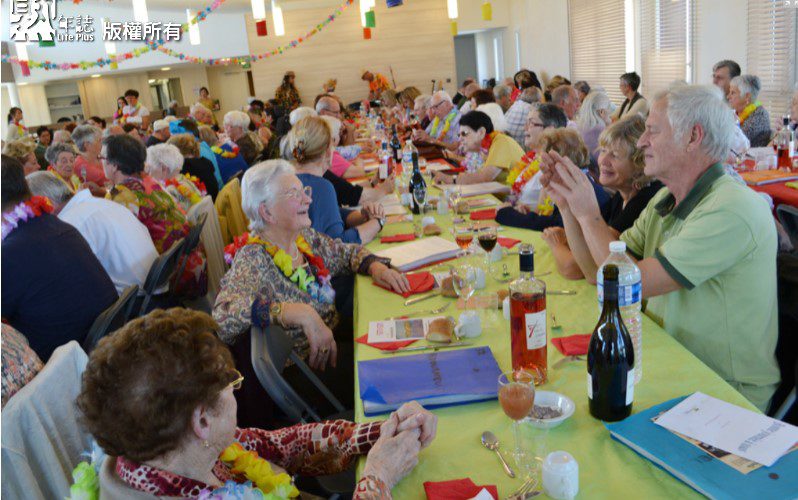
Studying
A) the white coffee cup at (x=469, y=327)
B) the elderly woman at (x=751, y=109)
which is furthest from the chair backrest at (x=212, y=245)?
the elderly woman at (x=751, y=109)

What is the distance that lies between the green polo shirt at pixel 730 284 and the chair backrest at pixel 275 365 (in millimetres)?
1116

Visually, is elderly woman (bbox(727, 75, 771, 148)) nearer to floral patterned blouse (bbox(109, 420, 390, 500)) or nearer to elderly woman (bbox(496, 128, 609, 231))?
elderly woman (bbox(496, 128, 609, 231))

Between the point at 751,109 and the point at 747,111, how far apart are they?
37mm

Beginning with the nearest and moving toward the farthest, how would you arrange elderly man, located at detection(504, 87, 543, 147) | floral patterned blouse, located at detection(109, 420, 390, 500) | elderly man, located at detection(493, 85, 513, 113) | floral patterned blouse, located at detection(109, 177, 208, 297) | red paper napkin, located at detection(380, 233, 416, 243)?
floral patterned blouse, located at detection(109, 420, 390, 500) < red paper napkin, located at detection(380, 233, 416, 243) < floral patterned blouse, located at detection(109, 177, 208, 297) < elderly man, located at detection(504, 87, 543, 147) < elderly man, located at detection(493, 85, 513, 113)

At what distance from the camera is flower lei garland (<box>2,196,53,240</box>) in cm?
263

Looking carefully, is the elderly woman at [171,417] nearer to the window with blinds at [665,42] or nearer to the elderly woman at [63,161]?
the elderly woman at [63,161]

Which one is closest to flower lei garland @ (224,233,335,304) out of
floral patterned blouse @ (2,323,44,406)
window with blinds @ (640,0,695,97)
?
A: floral patterned blouse @ (2,323,44,406)

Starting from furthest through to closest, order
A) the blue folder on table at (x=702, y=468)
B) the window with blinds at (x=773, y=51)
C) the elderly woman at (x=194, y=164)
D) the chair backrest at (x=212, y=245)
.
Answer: the elderly woman at (x=194, y=164) → the window with blinds at (x=773, y=51) → the chair backrest at (x=212, y=245) → the blue folder on table at (x=702, y=468)

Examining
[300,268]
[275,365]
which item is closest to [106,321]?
[300,268]

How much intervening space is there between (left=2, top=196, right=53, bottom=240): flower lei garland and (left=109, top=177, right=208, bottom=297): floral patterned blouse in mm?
1000

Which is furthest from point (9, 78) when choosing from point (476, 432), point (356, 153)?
point (476, 432)

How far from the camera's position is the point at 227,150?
21.6 ft

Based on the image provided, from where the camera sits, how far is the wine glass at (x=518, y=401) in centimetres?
128

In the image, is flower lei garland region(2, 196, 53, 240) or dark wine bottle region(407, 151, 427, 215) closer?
flower lei garland region(2, 196, 53, 240)
